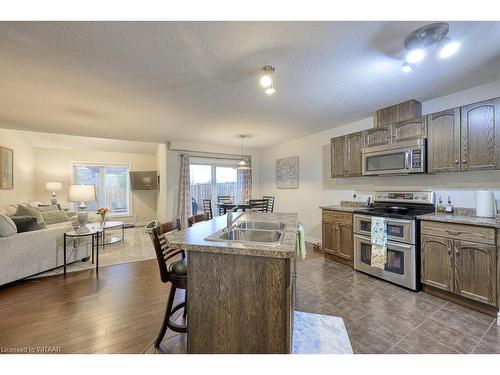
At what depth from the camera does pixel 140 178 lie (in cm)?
673

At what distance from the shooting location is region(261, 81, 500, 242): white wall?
8.43 feet

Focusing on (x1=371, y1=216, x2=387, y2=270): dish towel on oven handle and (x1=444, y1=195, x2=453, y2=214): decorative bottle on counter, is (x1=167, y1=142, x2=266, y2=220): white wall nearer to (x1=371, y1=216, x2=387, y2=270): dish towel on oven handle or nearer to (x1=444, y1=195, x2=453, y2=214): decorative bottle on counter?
(x1=371, y1=216, x2=387, y2=270): dish towel on oven handle

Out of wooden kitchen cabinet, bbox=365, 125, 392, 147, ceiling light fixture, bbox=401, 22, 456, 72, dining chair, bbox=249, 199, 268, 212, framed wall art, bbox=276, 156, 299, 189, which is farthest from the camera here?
framed wall art, bbox=276, 156, 299, 189

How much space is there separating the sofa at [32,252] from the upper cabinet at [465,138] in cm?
503

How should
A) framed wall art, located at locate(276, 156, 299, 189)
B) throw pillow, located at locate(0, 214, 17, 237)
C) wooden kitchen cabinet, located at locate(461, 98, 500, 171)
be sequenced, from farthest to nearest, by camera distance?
framed wall art, located at locate(276, 156, 299, 189) < throw pillow, located at locate(0, 214, 17, 237) < wooden kitchen cabinet, located at locate(461, 98, 500, 171)

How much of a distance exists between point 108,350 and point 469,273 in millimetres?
3239

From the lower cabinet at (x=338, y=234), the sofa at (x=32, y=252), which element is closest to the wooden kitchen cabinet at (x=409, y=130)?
the lower cabinet at (x=338, y=234)

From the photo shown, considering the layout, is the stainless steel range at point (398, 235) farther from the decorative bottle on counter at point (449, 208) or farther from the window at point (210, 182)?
the window at point (210, 182)

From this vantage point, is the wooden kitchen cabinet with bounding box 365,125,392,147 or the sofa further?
the wooden kitchen cabinet with bounding box 365,125,392,147

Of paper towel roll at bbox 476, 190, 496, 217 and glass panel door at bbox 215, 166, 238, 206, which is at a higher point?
glass panel door at bbox 215, 166, 238, 206

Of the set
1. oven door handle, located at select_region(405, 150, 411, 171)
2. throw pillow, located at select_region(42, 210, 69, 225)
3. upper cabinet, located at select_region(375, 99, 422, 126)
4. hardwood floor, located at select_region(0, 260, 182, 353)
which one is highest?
upper cabinet, located at select_region(375, 99, 422, 126)

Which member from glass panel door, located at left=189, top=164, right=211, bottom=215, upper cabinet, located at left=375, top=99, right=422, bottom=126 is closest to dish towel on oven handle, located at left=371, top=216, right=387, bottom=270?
upper cabinet, located at left=375, top=99, right=422, bottom=126

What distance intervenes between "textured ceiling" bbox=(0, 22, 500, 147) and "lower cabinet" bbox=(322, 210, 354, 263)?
1.61 metres
